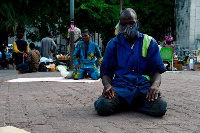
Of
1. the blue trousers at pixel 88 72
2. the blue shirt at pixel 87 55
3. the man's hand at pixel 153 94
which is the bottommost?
the blue trousers at pixel 88 72

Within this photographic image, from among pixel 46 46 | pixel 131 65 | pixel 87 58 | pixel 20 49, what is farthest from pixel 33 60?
pixel 131 65

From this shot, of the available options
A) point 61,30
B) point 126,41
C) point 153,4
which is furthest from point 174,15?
point 126,41

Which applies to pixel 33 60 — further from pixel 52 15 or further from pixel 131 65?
pixel 131 65

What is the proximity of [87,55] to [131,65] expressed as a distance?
5685mm

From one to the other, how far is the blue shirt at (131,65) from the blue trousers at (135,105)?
0.11 m

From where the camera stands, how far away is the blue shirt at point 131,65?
4.65 m

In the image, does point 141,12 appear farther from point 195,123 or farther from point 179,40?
point 195,123

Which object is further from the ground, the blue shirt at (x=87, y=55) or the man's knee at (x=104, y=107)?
the blue shirt at (x=87, y=55)

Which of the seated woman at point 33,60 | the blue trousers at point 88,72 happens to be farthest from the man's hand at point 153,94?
the seated woman at point 33,60

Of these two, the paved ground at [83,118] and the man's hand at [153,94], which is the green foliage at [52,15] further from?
the man's hand at [153,94]

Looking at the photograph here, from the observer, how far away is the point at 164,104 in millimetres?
4344

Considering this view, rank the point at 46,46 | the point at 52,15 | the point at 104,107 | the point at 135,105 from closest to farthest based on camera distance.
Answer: the point at 104,107 < the point at 135,105 < the point at 46,46 < the point at 52,15

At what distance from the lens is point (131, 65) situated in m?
4.67

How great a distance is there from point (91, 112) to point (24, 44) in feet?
33.4
